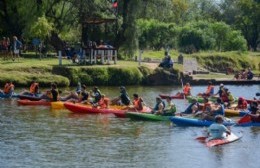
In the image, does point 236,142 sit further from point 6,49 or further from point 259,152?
point 6,49

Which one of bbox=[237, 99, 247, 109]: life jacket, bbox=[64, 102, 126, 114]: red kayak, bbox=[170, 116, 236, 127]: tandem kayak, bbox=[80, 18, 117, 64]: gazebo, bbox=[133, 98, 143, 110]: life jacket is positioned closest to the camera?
bbox=[170, 116, 236, 127]: tandem kayak

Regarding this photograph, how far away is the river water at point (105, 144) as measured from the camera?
24.8 m

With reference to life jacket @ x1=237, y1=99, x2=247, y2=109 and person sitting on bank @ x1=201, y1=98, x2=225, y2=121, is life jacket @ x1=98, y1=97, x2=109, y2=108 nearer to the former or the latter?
person sitting on bank @ x1=201, y1=98, x2=225, y2=121

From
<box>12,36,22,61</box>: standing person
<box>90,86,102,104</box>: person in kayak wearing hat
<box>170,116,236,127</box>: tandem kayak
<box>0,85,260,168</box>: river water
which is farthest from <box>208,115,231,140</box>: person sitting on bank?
<box>12,36,22,61</box>: standing person

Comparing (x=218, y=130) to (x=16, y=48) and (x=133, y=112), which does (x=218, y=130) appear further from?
(x=16, y=48)

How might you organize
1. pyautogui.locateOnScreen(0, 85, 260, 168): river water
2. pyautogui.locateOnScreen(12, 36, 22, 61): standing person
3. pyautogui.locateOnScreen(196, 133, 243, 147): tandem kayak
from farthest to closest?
pyautogui.locateOnScreen(12, 36, 22, 61): standing person < pyautogui.locateOnScreen(196, 133, 243, 147): tandem kayak < pyautogui.locateOnScreen(0, 85, 260, 168): river water

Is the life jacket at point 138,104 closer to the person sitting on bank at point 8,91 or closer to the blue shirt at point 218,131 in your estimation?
the blue shirt at point 218,131

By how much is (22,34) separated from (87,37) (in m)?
5.57

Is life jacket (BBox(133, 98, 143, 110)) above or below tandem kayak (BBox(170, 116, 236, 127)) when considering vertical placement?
above

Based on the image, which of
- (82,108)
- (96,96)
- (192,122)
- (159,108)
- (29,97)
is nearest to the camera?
(192,122)

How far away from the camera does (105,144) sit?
28.0 metres

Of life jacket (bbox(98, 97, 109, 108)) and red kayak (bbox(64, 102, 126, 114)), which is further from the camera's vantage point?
life jacket (bbox(98, 97, 109, 108))

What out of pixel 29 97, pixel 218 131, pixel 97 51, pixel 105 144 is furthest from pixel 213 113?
pixel 97 51

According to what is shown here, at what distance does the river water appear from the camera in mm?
24812
